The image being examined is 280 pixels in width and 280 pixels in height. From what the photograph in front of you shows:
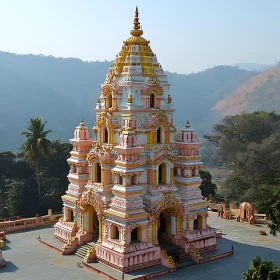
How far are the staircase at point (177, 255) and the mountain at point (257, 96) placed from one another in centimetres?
10384

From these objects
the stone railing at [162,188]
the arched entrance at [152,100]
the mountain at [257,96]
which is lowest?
the stone railing at [162,188]

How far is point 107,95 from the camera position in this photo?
23.4 metres

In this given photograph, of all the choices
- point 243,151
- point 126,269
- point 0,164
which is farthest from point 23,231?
point 243,151

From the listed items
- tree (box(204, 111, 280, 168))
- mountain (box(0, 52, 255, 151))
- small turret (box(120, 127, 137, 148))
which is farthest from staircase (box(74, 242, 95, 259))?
mountain (box(0, 52, 255, 151))

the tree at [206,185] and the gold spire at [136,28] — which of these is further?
the tree at [206,185]

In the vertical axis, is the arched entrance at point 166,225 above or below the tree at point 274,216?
below

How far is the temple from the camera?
20.8 meters

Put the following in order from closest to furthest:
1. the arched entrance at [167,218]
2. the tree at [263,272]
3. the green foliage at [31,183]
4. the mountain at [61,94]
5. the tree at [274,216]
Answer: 1. the tree at [263,272]
2. the tree at [274,216]
3. the arched entrance at [167,218]
4. the green foliage at [31,183]
5. the mountain at [61,94]

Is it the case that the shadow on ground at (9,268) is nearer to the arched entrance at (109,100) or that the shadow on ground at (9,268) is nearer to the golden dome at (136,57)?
the arched entrance at (109,100)

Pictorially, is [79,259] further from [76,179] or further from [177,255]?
[177,255]

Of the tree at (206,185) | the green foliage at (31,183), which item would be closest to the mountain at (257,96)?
the tree at (206,185)

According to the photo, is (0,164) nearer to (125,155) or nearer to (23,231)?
(23,231)

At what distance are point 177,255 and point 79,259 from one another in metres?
4.76

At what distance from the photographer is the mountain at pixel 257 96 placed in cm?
12550
